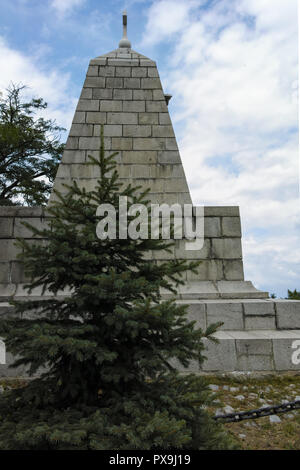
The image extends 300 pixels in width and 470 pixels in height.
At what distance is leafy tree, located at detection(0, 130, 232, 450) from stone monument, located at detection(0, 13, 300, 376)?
257 centimetres

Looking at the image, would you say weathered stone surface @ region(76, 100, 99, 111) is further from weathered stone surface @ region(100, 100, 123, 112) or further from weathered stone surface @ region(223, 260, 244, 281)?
weathered stone surface @ region(223, 260, 244, 281)

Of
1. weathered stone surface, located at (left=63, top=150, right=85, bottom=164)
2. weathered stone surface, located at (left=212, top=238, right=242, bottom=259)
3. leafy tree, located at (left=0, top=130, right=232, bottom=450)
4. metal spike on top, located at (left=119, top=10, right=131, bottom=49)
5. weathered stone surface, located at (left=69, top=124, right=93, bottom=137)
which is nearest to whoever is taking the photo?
leafy tree, located at (left=0, top=130, right=232, bottom=450)

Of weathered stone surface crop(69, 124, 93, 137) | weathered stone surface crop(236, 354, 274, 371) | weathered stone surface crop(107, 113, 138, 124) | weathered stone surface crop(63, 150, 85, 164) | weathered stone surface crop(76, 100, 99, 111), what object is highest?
weathered stone surface crop(76, 100, 99, 111)

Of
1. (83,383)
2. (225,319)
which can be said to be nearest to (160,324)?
(83,383)

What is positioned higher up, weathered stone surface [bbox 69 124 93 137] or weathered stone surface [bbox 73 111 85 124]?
weathered stone surface [bbox 73 111 85 124]

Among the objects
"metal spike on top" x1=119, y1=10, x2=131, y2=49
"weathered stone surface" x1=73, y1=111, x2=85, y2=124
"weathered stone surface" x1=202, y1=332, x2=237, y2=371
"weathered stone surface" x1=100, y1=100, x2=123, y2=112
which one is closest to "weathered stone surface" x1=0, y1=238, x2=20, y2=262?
"weathered stone surface" x1=73, y1=111, x2=85, y2=124

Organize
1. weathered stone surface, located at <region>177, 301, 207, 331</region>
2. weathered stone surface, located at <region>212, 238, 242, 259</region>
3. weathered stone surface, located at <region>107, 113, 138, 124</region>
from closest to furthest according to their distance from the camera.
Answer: weathered stone surface, located at <region>177, 301, 207, 331</region>, weathered stone surface, located at <region>212, 238, 242, 259</region>, weathered stone surface, located at <region>107, 113, 138, 124</region>

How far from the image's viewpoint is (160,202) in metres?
6.98

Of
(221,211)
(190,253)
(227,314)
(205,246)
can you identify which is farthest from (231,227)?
(227,314)

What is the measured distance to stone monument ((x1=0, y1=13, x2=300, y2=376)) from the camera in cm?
489

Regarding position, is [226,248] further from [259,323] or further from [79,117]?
[79,117]

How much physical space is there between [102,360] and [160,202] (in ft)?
16.4
